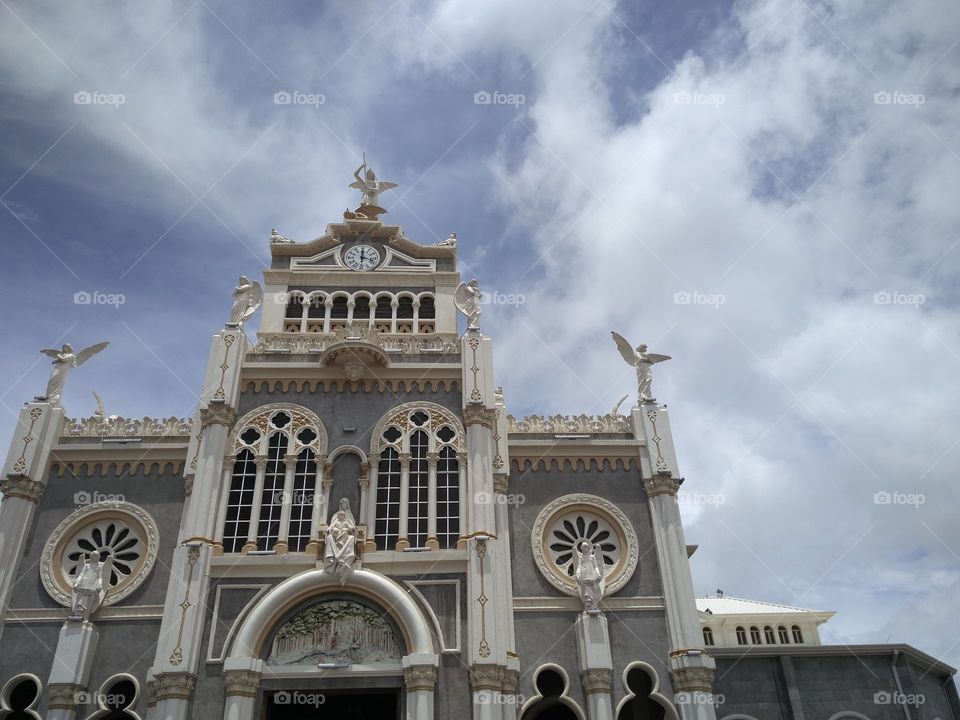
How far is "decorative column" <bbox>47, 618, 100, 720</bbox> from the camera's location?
929 inches

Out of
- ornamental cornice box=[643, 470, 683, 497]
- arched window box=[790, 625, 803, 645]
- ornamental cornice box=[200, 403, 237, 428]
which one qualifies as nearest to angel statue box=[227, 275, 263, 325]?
ornamental cornice box=[200, 403, 237, 428]

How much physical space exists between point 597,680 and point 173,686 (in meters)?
13.0

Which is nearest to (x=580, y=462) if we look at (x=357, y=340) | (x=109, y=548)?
(x=357, y=340)

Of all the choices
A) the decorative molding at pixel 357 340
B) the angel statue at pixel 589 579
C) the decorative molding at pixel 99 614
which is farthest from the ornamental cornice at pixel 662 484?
the decorative molding at pixel 99 614

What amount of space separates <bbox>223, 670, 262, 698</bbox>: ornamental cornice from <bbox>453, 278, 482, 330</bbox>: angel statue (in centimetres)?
1446

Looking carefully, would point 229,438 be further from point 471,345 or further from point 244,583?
point 471,345

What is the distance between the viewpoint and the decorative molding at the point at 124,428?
94.7ft

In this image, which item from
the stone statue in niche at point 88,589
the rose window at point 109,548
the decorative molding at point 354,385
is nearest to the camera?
the stone statue in niche at point 88,589

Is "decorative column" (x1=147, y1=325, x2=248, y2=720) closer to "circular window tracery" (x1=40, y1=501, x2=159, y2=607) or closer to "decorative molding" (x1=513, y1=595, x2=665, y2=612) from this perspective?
"circular window tracery" (x1=40, y1=501, x2=159, y2=607)

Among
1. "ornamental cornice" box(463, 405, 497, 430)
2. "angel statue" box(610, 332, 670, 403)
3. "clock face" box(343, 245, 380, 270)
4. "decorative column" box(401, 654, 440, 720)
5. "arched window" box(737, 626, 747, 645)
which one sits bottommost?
"decorative column" box(401, 654, 440, 720)

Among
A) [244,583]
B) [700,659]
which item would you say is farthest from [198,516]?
[700,659]

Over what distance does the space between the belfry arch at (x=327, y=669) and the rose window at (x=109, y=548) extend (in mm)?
6107

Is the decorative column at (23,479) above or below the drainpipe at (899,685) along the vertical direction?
above

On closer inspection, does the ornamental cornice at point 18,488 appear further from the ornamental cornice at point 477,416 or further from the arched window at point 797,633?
the arched window at point 797,633
